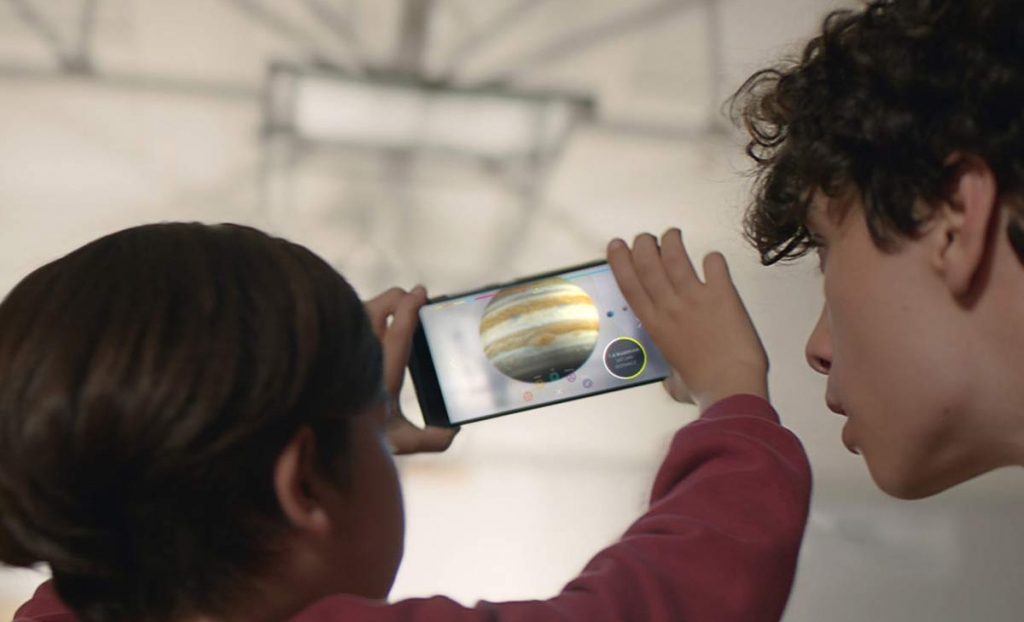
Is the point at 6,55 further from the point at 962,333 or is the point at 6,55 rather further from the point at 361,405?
the point at 962,333

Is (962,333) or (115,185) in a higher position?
(115,185)

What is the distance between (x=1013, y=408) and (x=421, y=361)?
12.8 inches

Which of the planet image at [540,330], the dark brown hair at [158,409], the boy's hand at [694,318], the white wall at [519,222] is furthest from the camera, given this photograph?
the white wall at [519,222]

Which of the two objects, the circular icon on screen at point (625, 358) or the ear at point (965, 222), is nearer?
the ear at point (965, 222)

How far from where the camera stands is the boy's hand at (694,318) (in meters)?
0.49

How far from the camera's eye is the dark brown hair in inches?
15.1

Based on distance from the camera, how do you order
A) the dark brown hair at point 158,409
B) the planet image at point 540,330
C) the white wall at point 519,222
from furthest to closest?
1. the white wall at point 519,222
2. the planet image at point 540,330
3. the dark brown hair at point 158,409

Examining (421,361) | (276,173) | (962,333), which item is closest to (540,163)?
(276,173)

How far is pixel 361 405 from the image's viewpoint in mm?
442

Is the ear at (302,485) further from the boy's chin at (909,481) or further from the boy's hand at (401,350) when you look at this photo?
the boy's chin at (909,481)

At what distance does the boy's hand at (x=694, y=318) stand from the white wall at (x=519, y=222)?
527mm

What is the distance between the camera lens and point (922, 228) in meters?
0.46

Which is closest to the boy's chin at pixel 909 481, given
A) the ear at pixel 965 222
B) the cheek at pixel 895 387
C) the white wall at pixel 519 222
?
the cheek at pixel 895 387

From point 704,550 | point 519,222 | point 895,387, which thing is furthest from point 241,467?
point 519,222
